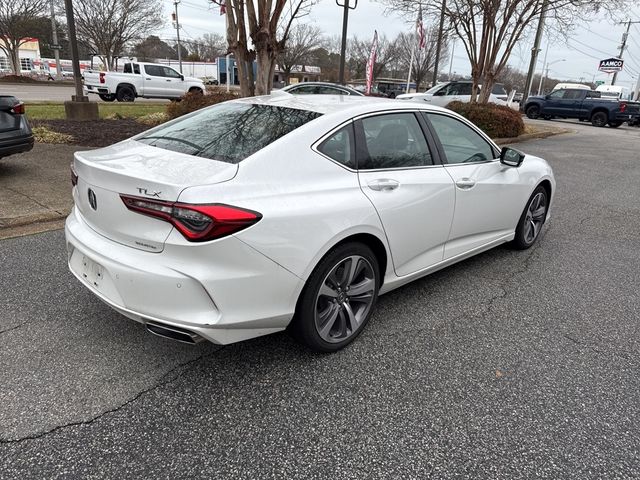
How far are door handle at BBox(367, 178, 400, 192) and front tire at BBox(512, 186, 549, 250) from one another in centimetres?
217

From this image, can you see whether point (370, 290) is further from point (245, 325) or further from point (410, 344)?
point (245, 325)

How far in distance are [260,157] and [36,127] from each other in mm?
8821

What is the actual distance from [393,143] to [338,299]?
3.73ft

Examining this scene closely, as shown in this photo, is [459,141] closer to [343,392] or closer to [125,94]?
[343,392]

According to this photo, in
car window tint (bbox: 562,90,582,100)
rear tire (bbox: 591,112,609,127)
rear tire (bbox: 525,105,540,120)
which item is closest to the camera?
rear tire (bbox: 591,112,609,127)

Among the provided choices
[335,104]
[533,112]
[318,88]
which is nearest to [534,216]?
[335,104]

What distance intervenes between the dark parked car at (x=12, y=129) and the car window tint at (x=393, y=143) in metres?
4.77

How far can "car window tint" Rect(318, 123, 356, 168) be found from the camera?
2768mm

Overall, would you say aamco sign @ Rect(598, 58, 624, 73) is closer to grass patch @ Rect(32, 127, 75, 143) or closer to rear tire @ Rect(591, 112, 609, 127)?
rear tire @ Rect(591, 112, 609, 127)

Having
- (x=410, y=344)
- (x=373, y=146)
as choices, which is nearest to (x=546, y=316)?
(x=410, y=344)

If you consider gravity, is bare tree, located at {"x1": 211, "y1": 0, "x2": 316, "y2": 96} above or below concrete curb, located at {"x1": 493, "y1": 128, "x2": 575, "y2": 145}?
above

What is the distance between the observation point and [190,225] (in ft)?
7.18

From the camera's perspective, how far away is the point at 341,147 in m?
2.85

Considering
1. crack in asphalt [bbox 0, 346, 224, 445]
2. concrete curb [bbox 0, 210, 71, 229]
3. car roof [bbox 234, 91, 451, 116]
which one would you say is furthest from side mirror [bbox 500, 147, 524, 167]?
concrete curb [bbox 0, 210, 71, 229]
